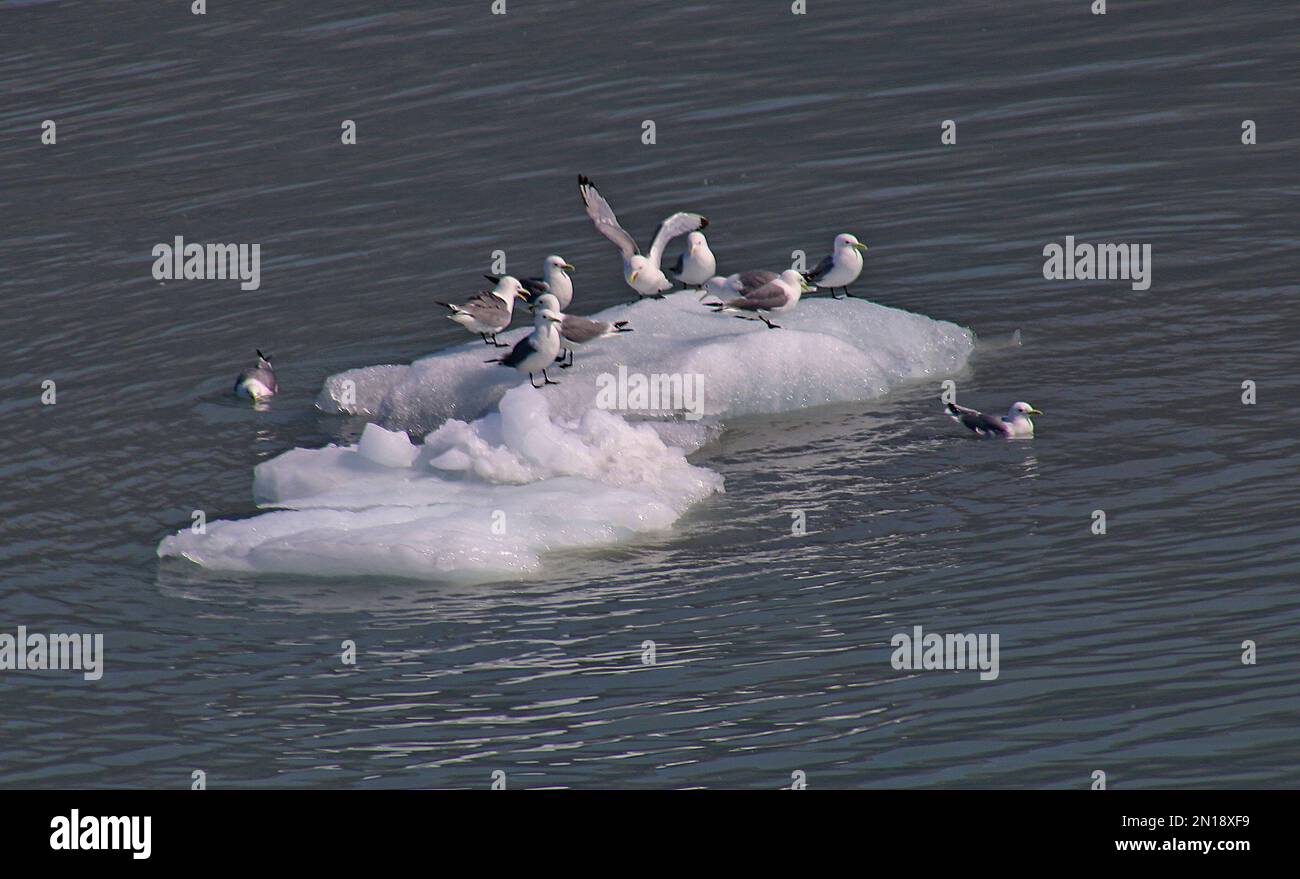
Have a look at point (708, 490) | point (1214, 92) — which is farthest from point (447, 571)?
point (1214, 92)

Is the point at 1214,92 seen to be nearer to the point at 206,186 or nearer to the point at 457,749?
the point at 206,186

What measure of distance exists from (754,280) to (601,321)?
5.11ft

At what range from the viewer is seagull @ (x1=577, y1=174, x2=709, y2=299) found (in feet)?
58.7

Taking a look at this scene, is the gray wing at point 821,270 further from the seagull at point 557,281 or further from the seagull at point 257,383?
the seagull at point 257,383

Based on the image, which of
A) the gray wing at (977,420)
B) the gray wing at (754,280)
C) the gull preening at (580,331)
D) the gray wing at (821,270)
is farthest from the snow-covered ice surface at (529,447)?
the gray wing at (977,420)

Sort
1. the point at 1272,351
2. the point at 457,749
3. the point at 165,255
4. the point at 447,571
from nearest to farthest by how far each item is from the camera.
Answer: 1. the point at 457,749
2. the point at 447,571
3. the point at 1272,351
4. the point at 165,255

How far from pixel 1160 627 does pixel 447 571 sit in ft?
17.0

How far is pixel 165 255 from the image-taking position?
22438 mm

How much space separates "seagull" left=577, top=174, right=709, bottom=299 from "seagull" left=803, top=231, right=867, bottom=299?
1.37m

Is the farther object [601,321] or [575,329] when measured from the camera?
[601,321]

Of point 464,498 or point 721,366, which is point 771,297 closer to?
point 721,366

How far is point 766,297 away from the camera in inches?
662

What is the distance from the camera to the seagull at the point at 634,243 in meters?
17.9

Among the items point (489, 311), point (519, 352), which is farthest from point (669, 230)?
point (519, 352)
